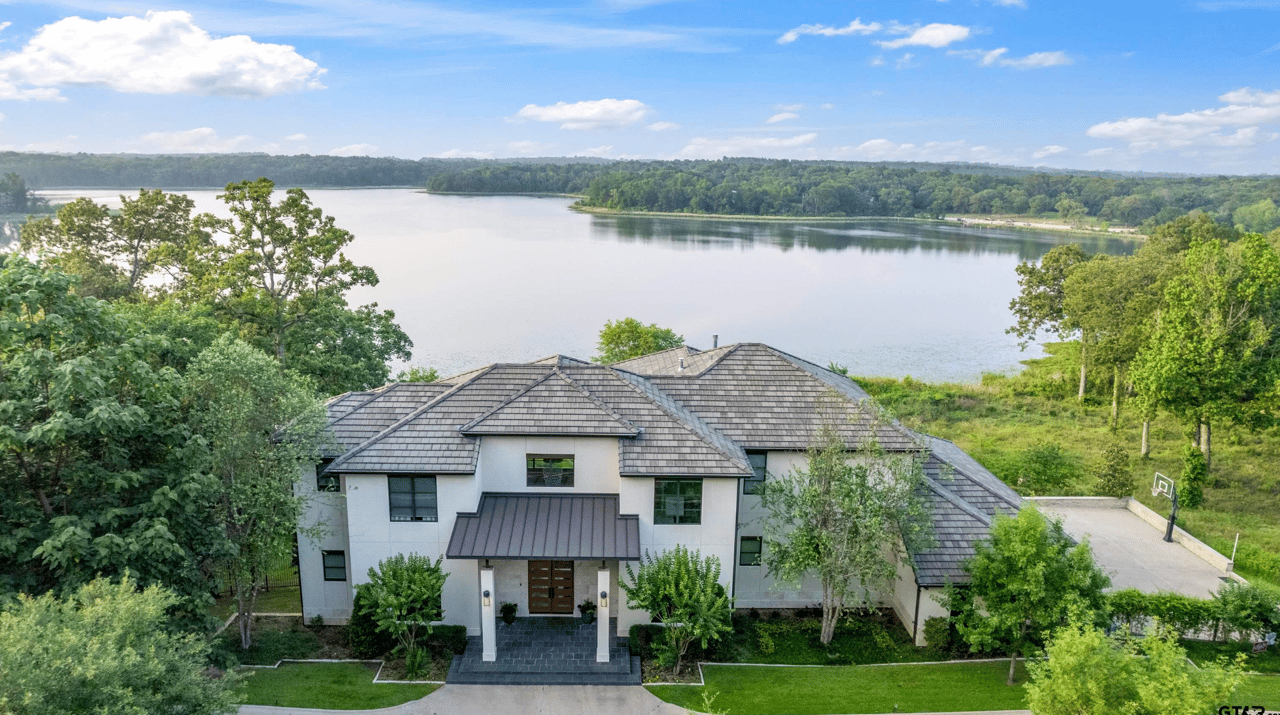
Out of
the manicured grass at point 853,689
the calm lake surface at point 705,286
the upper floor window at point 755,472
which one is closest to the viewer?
the manicured grass at point 853,689

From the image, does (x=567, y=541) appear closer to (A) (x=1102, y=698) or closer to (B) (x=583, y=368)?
(B) (x=583, y=368)

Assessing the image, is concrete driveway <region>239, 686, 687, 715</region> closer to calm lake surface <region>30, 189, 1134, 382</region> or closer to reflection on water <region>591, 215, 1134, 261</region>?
calm lake surface <region>30, 189, 1134, 382</region>

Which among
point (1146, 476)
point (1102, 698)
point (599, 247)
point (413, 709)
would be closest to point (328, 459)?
point (413, 709)

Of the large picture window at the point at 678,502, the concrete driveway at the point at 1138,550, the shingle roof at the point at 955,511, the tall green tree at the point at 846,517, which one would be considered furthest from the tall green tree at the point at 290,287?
the concrete driveway at the point at 1138,550

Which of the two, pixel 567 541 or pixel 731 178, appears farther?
pixel 731 178

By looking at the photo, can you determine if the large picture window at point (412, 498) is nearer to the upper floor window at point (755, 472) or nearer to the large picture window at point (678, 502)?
the large picture window at point (678, 502)

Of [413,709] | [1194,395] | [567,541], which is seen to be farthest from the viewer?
[1194,395]
